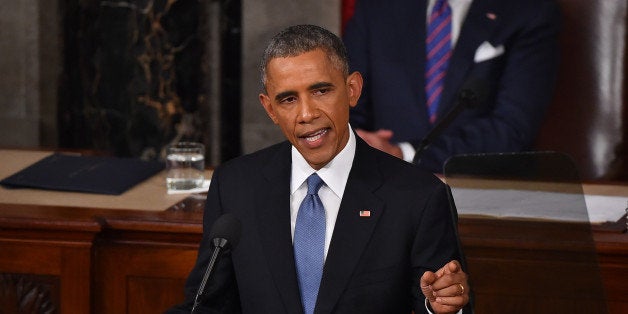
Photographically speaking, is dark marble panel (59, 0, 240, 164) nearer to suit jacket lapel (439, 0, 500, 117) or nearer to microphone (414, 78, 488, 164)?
suit jacket lapel (439, 0, 500, 117)

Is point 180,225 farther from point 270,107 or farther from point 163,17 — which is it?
point 163,17

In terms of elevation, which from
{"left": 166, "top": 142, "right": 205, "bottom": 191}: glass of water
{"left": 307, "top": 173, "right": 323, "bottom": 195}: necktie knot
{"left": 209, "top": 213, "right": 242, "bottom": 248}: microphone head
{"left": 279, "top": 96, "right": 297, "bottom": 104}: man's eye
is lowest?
{"left": 166, "top": 142, "right": 205, "bottom": 191}: glass of water

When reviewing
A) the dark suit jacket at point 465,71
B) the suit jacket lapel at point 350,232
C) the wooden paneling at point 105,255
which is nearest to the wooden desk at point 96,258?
the wooden paneling at point 105,255

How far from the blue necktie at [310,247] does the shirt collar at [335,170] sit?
41mm

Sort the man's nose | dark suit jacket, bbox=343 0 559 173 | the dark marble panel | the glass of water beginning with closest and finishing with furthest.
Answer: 1. the man's nose
2. the glass of water
3. dark suit jacket, bbox=343 0 559 173
4. the dark marble panel

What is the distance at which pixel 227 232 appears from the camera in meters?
1.72

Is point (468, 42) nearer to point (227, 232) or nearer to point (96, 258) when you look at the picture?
point (96, 258)

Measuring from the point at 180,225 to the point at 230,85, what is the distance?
2.21m

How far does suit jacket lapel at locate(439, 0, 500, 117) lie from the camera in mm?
4410

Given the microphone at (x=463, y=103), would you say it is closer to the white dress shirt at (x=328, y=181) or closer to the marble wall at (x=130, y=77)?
the white dress shirt at (x=328, y=181)

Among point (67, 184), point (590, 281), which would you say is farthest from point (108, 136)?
point (590, 281)

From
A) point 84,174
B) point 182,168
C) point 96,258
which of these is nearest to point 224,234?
point 96,258

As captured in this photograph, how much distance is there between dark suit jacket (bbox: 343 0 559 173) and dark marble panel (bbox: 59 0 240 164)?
761 millimetres

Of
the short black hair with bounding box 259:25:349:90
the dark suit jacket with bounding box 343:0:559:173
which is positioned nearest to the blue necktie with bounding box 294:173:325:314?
the short black hair with bounding box 259:25:349:90
